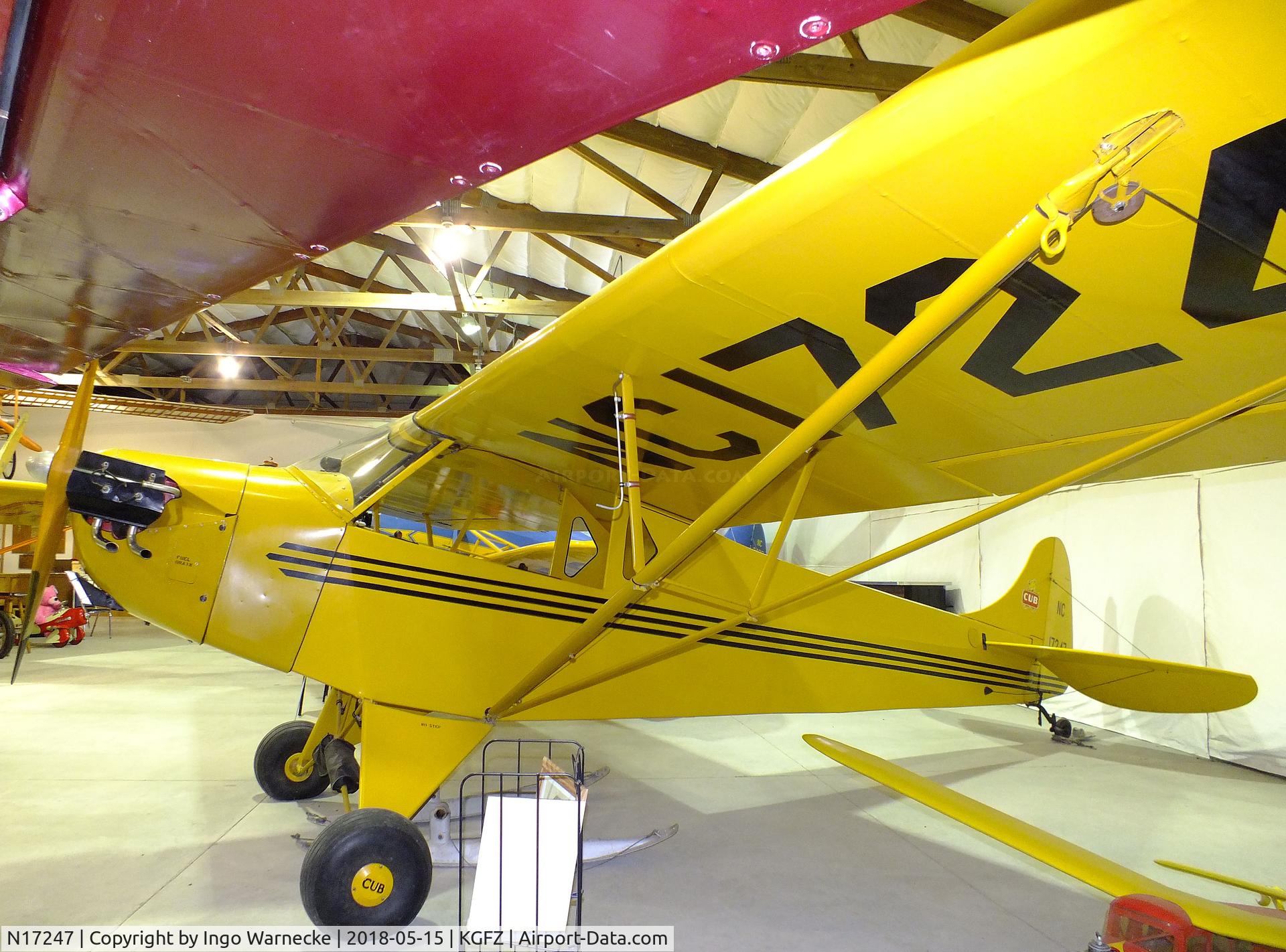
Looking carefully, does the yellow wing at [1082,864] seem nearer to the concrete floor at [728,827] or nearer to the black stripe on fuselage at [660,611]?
the concrete floor at [728,827]

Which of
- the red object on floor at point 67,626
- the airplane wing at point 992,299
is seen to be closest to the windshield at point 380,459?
the airplane wing at point 992,299

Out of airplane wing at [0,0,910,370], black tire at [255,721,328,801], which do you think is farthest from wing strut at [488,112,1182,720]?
black tire at [255,721,328,801]

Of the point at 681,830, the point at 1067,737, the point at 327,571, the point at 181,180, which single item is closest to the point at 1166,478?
the point at 1067,737

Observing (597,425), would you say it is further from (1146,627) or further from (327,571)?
(1146,627)

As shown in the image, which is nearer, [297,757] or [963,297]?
[963,297]

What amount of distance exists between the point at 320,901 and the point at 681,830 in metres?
1.95

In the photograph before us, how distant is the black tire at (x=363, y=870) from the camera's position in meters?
2.66

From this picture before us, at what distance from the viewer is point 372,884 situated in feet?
8.88

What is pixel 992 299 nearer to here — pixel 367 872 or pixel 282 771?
pixel 367 872

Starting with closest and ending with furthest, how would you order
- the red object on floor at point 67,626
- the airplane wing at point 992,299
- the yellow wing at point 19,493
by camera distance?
the airplane wing at point 992,299, the yellow wing at point 19,493, the red object on floor at point 67,626

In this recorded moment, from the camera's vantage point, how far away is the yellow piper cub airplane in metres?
1.29

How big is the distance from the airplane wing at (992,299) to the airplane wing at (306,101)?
1.13 feet

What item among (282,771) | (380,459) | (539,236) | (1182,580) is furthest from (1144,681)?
(539,236)

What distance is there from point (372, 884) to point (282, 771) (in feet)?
6.26
